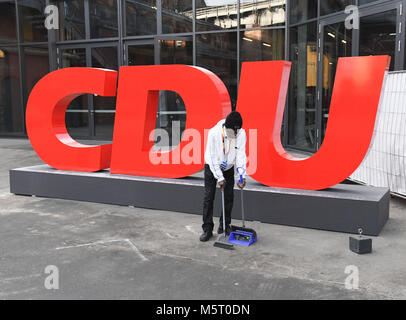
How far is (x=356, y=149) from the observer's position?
5984 millimetres

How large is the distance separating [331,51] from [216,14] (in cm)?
413

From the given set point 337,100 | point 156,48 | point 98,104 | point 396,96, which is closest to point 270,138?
point 337,100

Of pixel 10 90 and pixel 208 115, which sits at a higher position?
pixel 10 90

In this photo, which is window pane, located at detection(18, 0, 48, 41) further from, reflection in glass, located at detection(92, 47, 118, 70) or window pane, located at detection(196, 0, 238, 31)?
window pane, located at detection(196, 0, 238, 31)

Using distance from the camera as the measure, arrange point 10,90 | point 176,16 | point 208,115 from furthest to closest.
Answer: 1. point 10,90
2. point 176,16
3. point 208,115

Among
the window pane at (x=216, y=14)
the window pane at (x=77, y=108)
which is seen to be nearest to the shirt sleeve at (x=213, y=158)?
the window pane at (x=216, y=14)

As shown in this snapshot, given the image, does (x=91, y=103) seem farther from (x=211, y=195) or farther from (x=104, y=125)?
(x=211, y=195)

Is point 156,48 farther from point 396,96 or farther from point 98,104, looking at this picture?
point 396,96

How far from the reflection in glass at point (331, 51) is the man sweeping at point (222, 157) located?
6331mm

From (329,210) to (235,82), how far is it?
27.3 ft

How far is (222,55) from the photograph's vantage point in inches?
541

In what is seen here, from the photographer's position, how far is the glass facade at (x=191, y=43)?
432 inches

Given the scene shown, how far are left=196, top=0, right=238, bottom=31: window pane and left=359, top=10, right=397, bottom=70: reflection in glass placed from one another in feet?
14.8

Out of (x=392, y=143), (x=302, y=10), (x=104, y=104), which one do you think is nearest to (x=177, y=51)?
(x=104, y=104)
